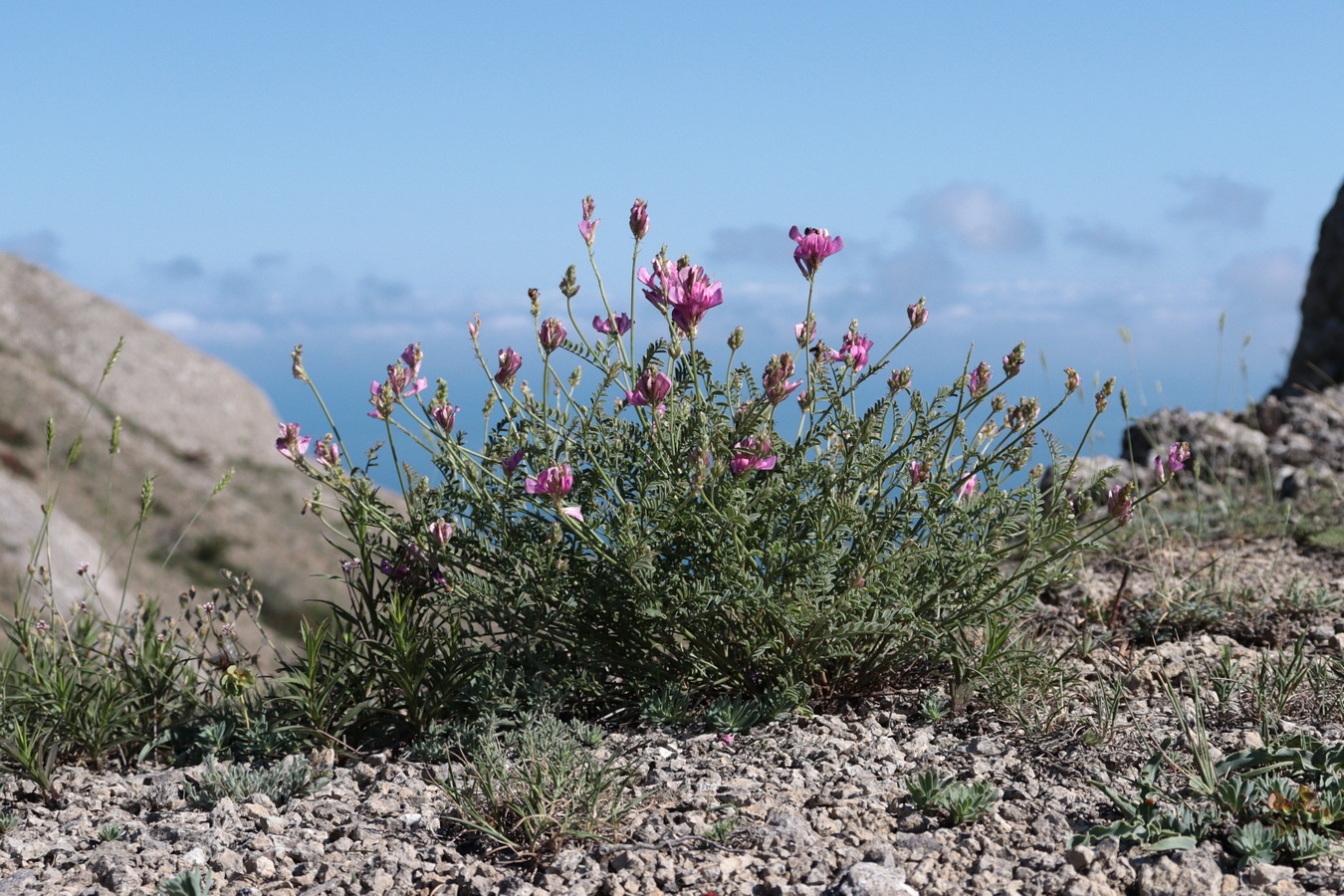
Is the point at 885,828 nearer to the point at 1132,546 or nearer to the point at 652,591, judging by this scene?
the point at 652,591

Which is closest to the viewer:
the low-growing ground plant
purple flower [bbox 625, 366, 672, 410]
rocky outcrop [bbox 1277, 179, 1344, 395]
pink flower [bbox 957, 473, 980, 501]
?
the low-growing ground plant

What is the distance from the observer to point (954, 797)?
248cm

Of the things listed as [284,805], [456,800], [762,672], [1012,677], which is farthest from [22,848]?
[1012,677]

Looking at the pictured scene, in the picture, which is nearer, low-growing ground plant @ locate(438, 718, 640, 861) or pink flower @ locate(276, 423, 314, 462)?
low-growing ground plant @ locate(438, 718, 640, 861)

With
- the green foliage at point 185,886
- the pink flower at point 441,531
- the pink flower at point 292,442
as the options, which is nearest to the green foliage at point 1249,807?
the pink flower at point 441,531

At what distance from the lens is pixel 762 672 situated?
10.6ft

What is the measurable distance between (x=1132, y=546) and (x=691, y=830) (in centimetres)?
344

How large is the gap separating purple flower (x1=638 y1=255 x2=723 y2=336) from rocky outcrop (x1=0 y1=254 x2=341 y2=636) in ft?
41.9

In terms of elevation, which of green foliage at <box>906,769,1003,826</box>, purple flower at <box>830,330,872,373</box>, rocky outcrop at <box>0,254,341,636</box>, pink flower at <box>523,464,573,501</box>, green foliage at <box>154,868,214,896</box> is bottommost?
green foliage at <box>154,868,214,896</box>

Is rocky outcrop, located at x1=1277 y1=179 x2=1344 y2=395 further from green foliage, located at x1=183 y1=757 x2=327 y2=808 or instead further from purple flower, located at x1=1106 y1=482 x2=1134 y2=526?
green foliage, located at x1=183 y1=757 x2=327 y2=808

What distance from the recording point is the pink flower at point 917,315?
314 cm

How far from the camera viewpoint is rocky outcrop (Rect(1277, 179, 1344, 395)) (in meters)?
11.0

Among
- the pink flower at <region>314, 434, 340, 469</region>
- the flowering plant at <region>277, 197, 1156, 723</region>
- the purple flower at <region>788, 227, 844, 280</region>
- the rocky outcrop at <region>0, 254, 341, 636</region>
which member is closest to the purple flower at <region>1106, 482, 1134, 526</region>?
the flowering plant at <region>277, 197, 1156, 723</region>

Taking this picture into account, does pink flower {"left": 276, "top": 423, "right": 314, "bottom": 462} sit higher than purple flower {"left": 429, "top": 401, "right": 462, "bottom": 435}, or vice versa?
purple flower {"left": 429, "top": 401, "right": 462, "bottom": 435}
